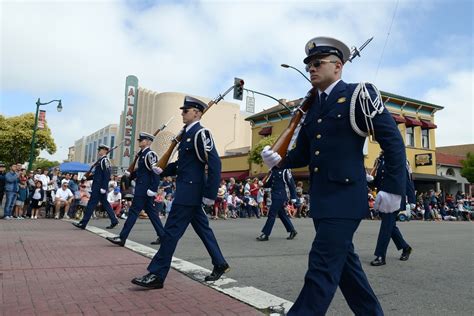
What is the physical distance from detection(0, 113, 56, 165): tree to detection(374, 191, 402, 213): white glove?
130 feet

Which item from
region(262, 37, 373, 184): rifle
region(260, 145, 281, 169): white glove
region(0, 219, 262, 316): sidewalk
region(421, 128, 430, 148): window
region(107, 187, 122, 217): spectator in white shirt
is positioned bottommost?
region(0, 219, 262, 316): sidewalk

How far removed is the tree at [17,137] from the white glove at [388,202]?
39741 millimetres

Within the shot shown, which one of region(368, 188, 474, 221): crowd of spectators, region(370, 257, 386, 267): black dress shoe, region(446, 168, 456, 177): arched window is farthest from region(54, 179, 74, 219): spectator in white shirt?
region(446, 168, 456, 177): arched window

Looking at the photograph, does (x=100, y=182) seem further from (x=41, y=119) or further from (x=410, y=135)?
(x=410, y=135)

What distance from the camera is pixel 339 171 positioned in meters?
2.65

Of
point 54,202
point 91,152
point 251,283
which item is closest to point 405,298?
point 251,283

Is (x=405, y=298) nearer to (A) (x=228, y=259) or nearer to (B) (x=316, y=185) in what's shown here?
(B) (x=316, y=185)

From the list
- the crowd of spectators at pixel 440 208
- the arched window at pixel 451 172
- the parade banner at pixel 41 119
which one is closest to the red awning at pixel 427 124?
the crowd of spectators at pixel 440 208

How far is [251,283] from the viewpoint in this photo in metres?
4.52

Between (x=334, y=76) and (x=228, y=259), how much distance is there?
4.03 m

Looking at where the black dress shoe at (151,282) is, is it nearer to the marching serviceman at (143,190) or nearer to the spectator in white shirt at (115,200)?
the marching serviceman at (143,190)

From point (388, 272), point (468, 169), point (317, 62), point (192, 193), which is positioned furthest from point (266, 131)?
point (317, 62)

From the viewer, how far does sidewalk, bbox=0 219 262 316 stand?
3504 millimetres

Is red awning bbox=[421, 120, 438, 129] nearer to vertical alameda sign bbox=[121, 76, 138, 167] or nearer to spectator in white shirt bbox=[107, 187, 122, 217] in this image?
vertical alameda sign bbox=[121, 76, 138, 167]
